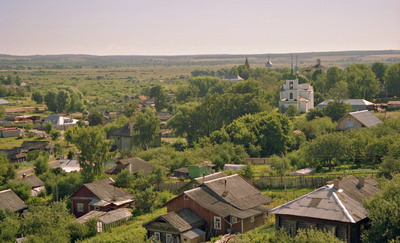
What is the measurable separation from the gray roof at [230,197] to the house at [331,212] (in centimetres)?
416

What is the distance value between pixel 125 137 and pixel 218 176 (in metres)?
29.9

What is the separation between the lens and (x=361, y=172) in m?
37.0

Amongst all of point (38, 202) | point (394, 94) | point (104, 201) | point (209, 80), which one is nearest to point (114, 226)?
point (104, 201)

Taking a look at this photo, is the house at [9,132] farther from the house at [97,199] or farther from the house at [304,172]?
the house at [304,172]

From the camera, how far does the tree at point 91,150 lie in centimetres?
4309

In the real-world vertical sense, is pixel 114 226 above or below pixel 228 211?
below

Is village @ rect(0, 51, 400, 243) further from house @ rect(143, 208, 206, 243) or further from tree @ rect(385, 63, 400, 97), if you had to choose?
tree @ rect(385, 63, 400, 97)

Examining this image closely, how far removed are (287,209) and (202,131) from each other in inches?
1508

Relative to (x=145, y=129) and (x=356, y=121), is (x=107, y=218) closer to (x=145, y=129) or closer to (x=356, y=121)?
(x=145, y=129)

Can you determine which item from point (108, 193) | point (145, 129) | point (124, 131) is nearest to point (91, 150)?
point (108, 193)

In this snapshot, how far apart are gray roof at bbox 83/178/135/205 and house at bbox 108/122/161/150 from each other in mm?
23231

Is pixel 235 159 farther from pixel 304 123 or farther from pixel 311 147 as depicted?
pixel 304 123

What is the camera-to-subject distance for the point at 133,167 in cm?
4444

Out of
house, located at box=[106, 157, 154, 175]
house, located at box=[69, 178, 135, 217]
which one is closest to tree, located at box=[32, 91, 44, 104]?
house, located at box=[106, 157, 154, 175]
